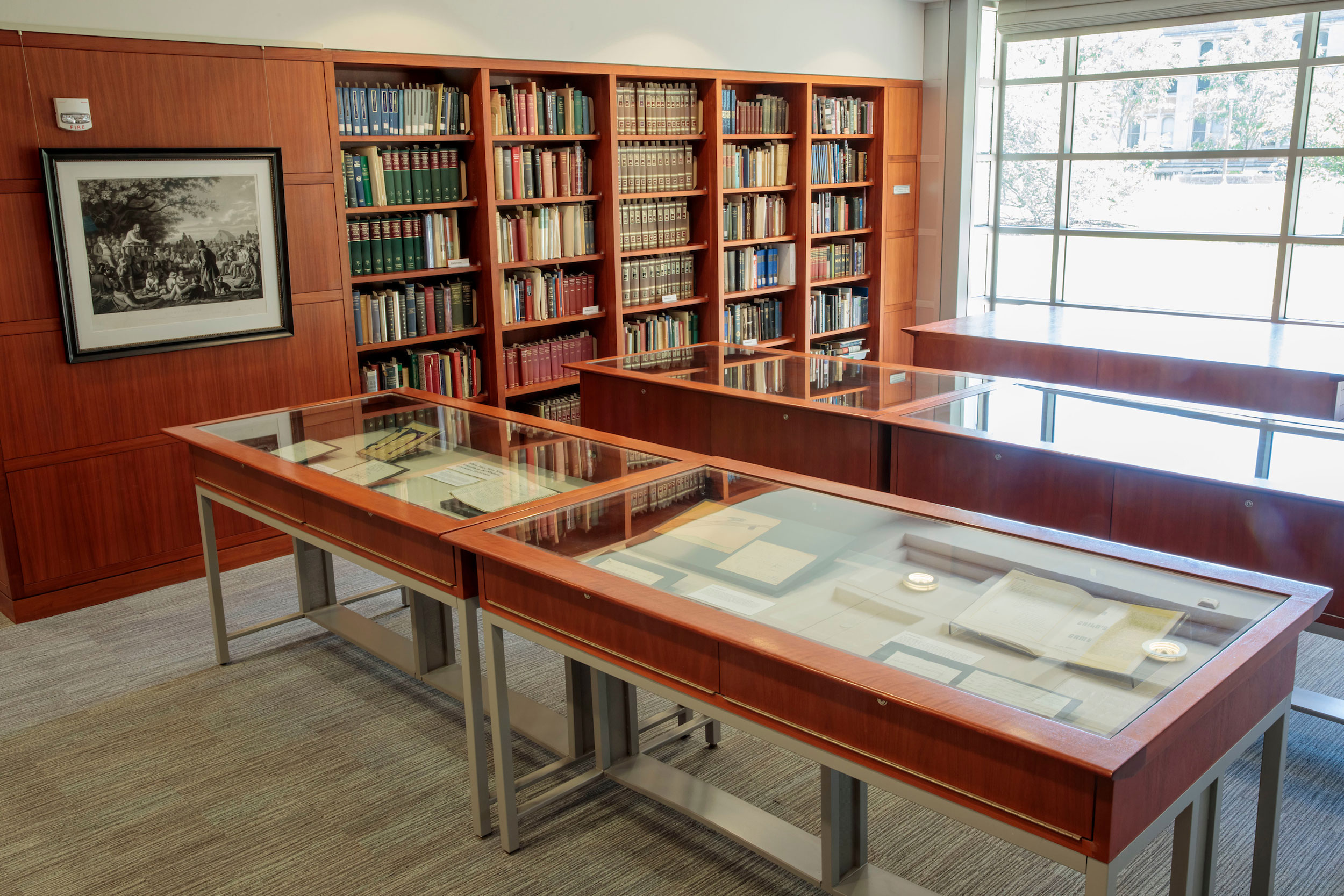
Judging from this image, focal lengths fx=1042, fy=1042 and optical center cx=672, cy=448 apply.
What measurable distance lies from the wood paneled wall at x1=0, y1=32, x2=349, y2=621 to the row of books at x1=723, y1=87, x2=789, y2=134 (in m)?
2.84

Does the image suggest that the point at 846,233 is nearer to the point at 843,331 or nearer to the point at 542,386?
the point at 843,331

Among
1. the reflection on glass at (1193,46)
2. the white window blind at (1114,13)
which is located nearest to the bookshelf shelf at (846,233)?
the white window blind at (1114,13)

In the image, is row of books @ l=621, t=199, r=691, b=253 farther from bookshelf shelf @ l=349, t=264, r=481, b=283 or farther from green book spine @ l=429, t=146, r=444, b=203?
green book spine @ l=429, t=146, r=444, b=203

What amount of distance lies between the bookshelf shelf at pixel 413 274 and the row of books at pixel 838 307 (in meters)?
2.85

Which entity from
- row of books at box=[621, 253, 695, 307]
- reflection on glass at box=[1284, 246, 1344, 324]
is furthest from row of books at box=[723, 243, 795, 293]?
reflection on glass at box=[1284, 246, 1344, 324]

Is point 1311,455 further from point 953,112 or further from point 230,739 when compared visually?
point 953,112

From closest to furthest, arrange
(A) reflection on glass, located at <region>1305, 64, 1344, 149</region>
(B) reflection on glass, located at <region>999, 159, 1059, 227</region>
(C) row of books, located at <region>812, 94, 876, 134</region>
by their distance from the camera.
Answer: (A) reflection on glass, located at <region>1305, 64, 1344, 149</region>
(C) row of books, located at <region>812, 94, 876, 134</region>
(B) reflection on glass, located at <region>999, 159, 1059, 227</region>

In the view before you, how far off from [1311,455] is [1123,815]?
229 centimetres

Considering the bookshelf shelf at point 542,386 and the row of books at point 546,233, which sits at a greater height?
the row of books at point 546,233

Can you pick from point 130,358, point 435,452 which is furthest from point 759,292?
point 435,452

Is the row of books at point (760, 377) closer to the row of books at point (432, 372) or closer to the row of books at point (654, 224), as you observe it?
the row of books at point (432, 372)

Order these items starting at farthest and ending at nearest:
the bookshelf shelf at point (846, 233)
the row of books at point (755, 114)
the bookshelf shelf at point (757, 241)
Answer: the bookshelf shelf at point (846, 233)
the bookshelf shelf at point (757, 241)
the row of books at point (755, 114)

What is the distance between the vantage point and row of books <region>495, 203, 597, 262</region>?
5770 mm

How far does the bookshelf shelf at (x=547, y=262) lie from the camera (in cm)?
574
